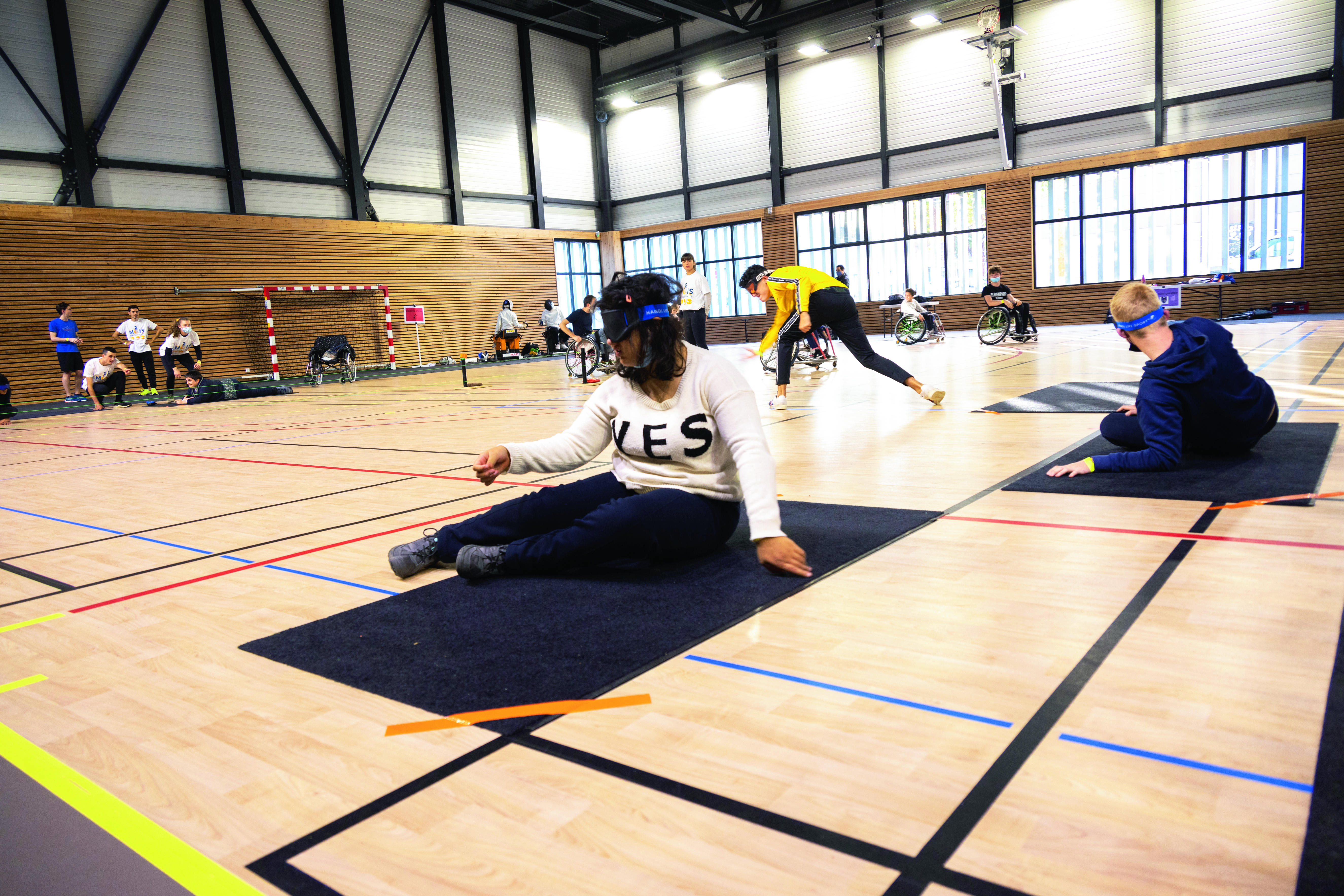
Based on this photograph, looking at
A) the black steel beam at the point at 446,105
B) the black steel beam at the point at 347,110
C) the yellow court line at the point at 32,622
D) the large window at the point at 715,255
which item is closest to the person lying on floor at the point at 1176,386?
the yellow court line at the point at 32,622

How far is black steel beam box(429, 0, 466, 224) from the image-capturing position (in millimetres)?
20297

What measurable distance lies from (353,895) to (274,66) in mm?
20244

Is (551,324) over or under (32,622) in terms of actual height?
over

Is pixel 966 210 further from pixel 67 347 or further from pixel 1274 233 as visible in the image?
pixel 67 347

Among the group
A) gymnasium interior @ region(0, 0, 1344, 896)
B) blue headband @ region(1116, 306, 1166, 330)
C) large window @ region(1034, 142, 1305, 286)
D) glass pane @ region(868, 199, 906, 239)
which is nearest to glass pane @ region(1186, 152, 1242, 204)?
large window @ region(1034, 142, 1305, 286)

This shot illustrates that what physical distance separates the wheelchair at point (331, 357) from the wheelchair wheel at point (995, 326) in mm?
11397

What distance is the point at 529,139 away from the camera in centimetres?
2253

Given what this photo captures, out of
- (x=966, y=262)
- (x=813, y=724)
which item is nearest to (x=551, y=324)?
(x=966, y=262)

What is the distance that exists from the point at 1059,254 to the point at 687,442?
1890 centimetres

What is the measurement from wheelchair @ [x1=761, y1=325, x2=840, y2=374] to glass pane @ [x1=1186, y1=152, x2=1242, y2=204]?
10.1 meters

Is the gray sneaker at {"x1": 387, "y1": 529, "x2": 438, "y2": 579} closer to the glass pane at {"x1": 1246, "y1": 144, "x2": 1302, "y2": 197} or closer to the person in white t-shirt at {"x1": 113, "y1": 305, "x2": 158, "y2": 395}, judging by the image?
the person in white t-shirt at {"x1": 113, "y1": 305, "x2": 158, "y2": 395}

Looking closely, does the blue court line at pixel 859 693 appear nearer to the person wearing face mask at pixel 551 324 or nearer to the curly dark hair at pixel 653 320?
the curly dark hair at pixel 653 320

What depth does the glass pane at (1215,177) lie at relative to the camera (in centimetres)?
1659

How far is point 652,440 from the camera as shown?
8.16ft
